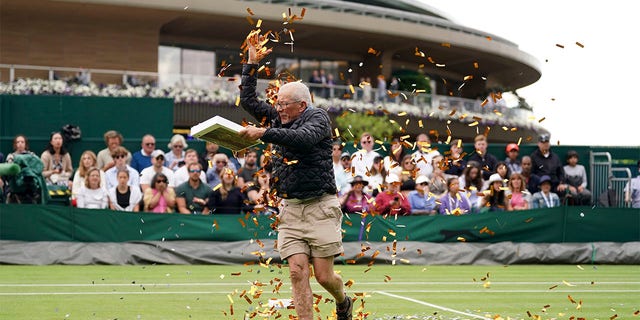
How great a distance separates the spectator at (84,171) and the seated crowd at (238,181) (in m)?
0.02

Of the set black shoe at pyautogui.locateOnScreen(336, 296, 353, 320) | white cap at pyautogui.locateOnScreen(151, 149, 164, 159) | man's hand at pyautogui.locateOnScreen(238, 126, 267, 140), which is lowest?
black shoe at pyautogui.locateOnScreen(336, 296, 353, 320)

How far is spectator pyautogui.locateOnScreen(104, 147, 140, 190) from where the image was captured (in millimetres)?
17219

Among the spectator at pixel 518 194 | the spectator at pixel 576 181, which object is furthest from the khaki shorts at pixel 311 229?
the spectator at pixel 576 181

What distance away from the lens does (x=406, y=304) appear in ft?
33.8

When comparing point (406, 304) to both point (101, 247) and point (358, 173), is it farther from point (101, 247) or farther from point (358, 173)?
point (358, 173)

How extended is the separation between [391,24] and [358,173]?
29114 millimetres

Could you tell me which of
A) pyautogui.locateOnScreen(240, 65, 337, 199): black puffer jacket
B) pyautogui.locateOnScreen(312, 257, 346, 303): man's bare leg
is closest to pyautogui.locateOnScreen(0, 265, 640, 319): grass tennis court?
pyautogui.locateOnScreen(312, 257, 346, 303): man's bare leg

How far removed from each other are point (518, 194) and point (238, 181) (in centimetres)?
533

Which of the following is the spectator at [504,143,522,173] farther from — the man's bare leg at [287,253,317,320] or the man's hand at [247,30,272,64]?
the man's bare leg at [287,253,317,320]

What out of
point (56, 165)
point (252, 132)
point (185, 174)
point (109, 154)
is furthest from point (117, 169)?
point (252, 132)

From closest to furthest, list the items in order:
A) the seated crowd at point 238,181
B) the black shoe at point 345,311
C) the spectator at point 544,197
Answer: the black shoe at point 345,311
the seated crowd at point 238,181
the spectator at point 544,197

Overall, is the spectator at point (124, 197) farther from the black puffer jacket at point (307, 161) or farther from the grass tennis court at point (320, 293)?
the black puffer jacket at point (307, 161)

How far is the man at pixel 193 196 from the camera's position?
17.3m

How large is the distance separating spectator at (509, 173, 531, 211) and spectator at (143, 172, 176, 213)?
20.2ft
